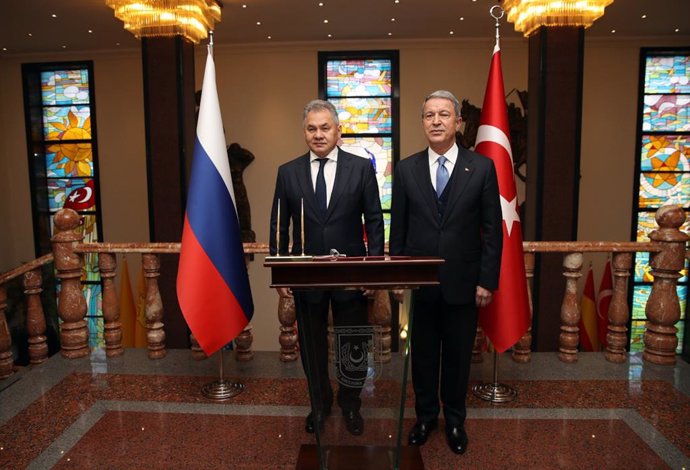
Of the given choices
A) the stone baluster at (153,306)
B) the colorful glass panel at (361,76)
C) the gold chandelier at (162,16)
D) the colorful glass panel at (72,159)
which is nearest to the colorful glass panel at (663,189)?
the colorful glass panel at (361,76)

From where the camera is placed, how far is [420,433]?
2.41 meters

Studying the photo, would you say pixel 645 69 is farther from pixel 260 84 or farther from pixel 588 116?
pixel 260 84

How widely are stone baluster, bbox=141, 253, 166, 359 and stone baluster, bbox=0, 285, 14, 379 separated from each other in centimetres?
77

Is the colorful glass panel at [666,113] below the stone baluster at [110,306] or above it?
above

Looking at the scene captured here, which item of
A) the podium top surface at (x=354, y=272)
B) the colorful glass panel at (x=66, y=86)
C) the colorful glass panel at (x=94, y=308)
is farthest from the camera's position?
the colorful glass panel at (x=94, y=308)

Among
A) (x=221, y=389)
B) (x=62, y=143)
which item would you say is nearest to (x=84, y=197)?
(x=62, y=143)

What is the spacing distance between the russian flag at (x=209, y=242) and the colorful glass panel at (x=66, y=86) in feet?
22.5

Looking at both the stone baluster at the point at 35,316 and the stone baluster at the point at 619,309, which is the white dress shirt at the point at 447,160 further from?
the stone baluster at the point at 35,316

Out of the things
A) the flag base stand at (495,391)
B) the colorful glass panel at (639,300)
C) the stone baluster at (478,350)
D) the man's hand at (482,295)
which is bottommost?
the colorful glass panel at (639,300)

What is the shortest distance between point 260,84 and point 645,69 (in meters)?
5.56

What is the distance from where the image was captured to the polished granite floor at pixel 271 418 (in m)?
2.33

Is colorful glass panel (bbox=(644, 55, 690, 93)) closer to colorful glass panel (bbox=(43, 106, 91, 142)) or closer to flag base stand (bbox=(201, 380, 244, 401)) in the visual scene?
flag base stand (bbox=(201, 380, 244, 401))

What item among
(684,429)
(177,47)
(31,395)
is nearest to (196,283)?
(31,395)

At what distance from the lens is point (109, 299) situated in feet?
11.4
